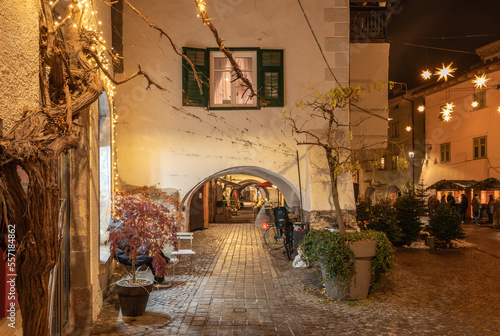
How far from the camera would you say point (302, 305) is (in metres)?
7.05

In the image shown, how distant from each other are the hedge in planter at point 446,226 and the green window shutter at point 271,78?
6245mm

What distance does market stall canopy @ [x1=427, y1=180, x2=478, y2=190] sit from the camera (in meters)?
24.9

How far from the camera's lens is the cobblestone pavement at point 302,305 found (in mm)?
5887

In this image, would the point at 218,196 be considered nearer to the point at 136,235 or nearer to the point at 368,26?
A: the point at 368,26

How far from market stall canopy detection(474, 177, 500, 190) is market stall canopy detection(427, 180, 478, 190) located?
0.72 metres

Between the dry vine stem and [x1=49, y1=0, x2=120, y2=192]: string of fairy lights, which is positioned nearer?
the dry vine stem

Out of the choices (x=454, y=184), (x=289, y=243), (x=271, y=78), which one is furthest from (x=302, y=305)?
(x=454, y=184)

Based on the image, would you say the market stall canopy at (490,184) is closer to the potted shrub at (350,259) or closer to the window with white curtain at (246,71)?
the window with white curtain at (246,71)

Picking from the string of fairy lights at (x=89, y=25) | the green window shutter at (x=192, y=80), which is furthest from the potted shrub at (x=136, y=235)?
the green window shutter at (x=192, y=80)

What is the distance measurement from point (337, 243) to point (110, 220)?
164 inches

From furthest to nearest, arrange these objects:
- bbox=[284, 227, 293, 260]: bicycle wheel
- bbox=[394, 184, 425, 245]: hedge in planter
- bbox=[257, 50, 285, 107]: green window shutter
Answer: bbox=[394, 184, 425, 245]: hedge in planter
bbox=[284, 227, 293, 260]: bicycle wheel
bbox=[257, 50, 285, 107]: green window shutter

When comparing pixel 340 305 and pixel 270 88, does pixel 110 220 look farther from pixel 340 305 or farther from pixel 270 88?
pixel 270 88

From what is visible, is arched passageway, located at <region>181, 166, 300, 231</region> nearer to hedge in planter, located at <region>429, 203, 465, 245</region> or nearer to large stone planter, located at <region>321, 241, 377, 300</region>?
hedge in planter, located at <region>429, 203, 465, 245</region>

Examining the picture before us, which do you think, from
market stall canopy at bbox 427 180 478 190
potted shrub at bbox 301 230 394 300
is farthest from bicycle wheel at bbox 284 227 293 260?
market stall canopy at bbox 427 180 478 190
